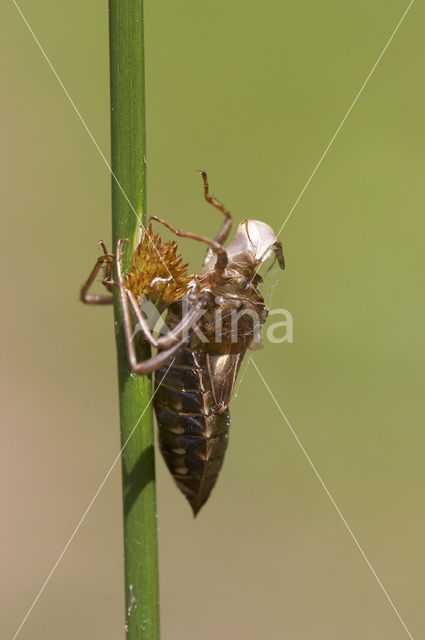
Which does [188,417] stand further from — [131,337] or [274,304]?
[274,304]

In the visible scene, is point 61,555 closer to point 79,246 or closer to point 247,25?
point 79,246

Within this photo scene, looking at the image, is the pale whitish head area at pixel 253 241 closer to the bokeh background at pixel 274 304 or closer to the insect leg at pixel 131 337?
the insect leg at pixel 131 337

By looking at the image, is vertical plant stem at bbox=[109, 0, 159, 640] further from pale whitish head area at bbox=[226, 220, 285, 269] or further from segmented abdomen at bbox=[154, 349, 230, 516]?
pale whitish head area at bbox=[226, 220, 285, 269]

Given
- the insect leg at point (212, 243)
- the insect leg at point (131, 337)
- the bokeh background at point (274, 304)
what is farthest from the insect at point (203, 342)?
the bokeh background at point (274, 304)

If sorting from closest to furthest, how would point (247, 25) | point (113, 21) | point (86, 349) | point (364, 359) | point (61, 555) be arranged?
point (113, 21) → point (61, 555) → point (364, 359) → point (86, 349) → point (247, 25)

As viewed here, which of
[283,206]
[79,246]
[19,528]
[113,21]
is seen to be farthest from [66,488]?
[113,21]

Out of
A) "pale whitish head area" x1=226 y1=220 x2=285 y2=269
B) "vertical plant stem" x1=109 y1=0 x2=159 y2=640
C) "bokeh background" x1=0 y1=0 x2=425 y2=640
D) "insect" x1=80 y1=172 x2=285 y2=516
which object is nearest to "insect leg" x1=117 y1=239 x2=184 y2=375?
"vertical plant stem" x1=109 y1=0 x2=159 y2=640
